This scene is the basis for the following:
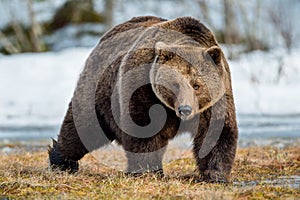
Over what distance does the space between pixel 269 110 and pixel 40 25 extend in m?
10.3

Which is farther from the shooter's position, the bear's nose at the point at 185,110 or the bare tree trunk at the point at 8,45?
the bare tree trunk at the point at 8,45

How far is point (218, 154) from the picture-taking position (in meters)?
6.18

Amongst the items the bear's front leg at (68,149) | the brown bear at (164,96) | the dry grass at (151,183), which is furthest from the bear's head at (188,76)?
the bear's front leg at (68,149)

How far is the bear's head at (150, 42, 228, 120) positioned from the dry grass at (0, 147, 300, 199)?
25.9 inches

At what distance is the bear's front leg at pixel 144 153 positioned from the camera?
19.8ft

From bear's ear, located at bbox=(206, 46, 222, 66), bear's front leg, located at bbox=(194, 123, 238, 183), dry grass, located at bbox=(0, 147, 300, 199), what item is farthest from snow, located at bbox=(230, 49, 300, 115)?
bear's ear, located at bbox=(206, 46, 222, 66)

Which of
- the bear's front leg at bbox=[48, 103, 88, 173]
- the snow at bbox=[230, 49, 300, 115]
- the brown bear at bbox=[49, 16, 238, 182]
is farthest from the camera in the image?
the snow at bbox=[230, 49, 300, 115]

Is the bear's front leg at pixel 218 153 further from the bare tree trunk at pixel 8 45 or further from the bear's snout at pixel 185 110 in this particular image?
the bare tree trunk at pixel 8 45

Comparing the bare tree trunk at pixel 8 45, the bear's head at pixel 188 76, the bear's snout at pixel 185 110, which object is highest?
the bare tree trunk at pixel 8 45

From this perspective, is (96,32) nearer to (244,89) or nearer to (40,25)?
(40,25)

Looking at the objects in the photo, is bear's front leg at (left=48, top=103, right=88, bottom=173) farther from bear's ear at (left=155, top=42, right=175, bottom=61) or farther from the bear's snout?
the bear's snout

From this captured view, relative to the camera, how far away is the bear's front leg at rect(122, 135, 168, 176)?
19.8 ft

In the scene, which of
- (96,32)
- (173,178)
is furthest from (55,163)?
(96,32)

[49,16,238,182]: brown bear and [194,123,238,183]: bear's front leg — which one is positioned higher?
[49,16,238,182]: brown bear
